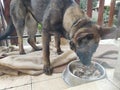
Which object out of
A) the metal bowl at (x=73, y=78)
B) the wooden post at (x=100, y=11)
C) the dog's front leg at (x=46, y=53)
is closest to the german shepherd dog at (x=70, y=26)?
the dog's front leg at (x=46, y=53)

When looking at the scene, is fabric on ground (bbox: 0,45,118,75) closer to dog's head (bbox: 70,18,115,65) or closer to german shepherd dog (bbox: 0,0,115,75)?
german shepherd dog (bbox: 0,0,115,75)

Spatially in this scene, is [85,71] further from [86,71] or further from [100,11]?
[100,11]

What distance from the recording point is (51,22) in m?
1.47

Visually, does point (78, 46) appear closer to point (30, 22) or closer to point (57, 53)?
point (57, 53)

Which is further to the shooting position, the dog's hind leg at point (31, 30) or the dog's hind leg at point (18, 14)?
the dog's hind leg at point (31, 30)

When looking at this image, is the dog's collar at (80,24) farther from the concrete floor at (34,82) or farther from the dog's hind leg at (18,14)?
the dog's hind leg at (18,14)

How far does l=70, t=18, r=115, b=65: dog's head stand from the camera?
116 centimetres

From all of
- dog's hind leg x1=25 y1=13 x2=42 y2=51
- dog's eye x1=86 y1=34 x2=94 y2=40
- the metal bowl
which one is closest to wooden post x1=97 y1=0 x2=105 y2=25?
dog's hind leg x1=25 y1=13 x2=42 y2=51

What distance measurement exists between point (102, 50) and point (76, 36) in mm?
785

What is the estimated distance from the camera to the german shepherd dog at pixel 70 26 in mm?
1203

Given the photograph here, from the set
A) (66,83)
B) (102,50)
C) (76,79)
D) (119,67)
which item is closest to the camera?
(119,67)

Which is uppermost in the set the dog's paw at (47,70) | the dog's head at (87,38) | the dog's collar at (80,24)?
the dog's collar at (80,24)

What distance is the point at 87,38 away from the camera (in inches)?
45.6

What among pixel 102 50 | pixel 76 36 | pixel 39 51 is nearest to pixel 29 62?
pixel 39 51
